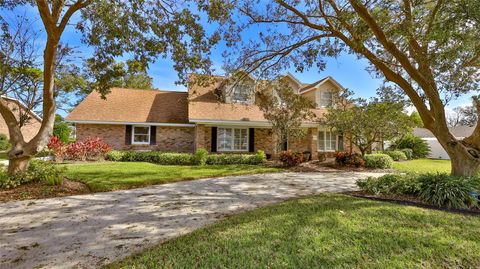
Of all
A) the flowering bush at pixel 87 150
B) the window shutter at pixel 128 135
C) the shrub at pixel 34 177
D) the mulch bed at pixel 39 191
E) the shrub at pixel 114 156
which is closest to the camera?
the mulch bed at pixel 39 191

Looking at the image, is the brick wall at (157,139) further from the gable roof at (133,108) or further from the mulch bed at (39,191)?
the mulch bed at (39,191)

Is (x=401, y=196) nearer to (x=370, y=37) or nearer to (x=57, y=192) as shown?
(x=370, y=37)

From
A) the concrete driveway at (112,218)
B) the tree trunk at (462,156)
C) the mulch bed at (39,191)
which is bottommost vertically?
the concrete driveway at (112,218)

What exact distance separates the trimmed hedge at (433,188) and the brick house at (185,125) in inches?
365

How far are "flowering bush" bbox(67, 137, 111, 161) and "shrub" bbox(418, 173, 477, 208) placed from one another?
1587cm

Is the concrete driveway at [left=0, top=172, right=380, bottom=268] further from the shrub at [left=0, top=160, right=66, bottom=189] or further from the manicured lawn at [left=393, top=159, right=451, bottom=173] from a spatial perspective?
the manicured lawn at [left=393, top=159, right=451, bottom=173]

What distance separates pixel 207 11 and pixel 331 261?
7410 millimetres

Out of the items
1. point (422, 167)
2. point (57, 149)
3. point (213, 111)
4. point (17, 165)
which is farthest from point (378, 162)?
point (57, 149)

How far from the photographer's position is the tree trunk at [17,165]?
302 inches

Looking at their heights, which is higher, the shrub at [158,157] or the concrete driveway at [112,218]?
the shrub at [158,157]

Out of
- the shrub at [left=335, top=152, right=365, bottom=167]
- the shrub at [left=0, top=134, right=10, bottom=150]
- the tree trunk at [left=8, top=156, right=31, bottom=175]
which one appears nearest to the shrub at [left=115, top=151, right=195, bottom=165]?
the tree trunk at [left=8, top=156, right=31, bottom=175]

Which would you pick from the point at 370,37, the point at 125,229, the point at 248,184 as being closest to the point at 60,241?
the point at 125,229

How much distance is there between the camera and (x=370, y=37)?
8.35 m

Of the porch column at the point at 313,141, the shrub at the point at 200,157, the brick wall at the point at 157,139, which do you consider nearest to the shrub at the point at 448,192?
the shrub at the point at 200,157
